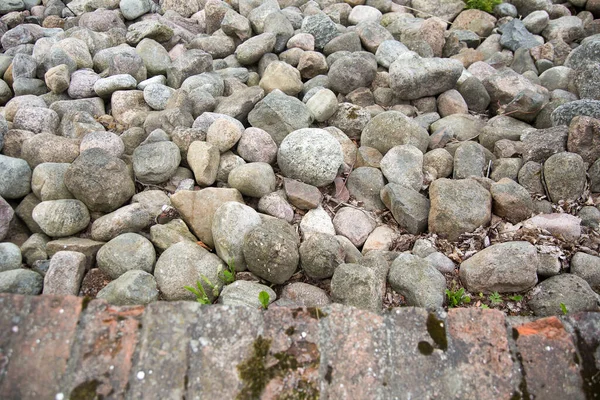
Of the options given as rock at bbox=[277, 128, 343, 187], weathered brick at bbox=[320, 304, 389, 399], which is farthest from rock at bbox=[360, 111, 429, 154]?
weathered brick at bbox=[320, 304, 389, 399]

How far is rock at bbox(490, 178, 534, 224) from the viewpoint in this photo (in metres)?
3.65

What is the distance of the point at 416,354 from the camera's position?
1.74m

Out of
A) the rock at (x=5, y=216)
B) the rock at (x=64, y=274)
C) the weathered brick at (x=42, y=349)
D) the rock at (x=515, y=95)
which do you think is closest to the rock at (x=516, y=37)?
the rock at (x=515, y=95)

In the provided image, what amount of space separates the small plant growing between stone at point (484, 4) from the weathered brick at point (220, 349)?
6695mm

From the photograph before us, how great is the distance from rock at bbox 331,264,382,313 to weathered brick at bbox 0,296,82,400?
67.3 inches

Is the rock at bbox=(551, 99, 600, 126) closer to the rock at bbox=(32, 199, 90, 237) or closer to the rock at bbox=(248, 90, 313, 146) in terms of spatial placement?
the rock at bbox=(248, 90, 313, 146)

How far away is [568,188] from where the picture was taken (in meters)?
3.79

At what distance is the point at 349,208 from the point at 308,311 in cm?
223

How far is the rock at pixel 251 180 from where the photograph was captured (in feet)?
12.6

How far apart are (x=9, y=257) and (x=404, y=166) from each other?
319cm

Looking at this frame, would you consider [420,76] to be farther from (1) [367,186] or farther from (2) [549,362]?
(2) [549,362]

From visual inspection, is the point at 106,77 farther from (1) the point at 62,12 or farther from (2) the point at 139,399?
(2) the point at 139,399

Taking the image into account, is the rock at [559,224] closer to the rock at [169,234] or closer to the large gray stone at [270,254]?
the large gray stone at [270,254]

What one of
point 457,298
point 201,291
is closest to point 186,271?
point 201,291
